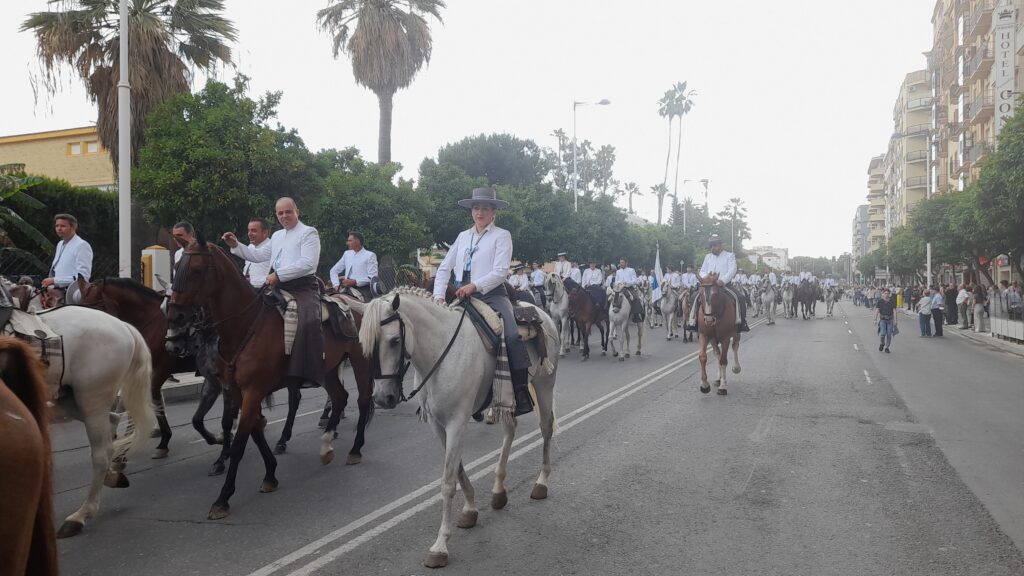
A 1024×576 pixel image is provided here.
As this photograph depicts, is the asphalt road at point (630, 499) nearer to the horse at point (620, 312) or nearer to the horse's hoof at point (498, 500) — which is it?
the horse's hoof at point (498, 500)

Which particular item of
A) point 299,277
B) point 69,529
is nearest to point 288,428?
point 299,277

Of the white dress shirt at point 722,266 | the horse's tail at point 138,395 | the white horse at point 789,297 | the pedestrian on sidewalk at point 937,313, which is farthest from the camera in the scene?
the white horse at point 789,297

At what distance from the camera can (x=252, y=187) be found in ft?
58.9

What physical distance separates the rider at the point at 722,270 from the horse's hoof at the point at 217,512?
9289 millimetres

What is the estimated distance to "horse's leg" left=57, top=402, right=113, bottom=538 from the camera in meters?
5.35

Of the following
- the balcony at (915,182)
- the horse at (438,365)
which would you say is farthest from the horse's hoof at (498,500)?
the balcony at (915,182)

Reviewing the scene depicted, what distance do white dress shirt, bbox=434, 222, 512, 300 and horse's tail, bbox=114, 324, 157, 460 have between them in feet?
9.17

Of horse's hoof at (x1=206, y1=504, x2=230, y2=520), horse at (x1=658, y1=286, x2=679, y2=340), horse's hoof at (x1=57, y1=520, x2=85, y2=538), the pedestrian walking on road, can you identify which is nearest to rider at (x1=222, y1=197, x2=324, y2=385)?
horse's hoof at (x1=206, y1=504, x2=230, y2=520)

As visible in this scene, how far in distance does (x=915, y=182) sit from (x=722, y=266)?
79839 mm

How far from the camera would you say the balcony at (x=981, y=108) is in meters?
43.7

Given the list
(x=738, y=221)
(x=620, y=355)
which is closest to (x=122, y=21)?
(x=620, y=355)

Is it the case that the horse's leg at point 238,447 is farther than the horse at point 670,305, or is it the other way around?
the horse at point 670,305

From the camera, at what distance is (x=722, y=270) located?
13.0 metres

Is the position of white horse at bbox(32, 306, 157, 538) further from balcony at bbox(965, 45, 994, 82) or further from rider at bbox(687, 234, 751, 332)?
balcony at bbox(965, 45, 994, 82)
